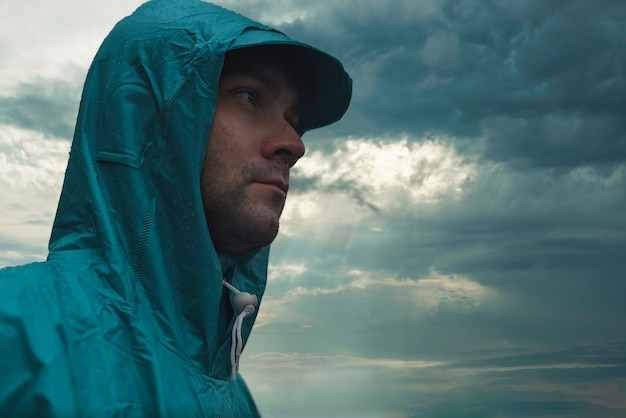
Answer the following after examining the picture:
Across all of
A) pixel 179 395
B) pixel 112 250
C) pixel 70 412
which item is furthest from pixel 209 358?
pixel 70 412

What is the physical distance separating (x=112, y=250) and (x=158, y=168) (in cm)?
43

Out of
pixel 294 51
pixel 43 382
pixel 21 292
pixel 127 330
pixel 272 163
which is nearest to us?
pixel 43 382

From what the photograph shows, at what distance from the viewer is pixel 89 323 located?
95.6 inches

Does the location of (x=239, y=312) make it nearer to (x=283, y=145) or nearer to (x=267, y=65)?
(x=283, y=145)

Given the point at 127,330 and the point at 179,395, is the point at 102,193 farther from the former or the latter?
the point at 179,395

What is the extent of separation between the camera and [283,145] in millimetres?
3129

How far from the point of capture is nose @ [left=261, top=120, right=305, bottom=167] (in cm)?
310

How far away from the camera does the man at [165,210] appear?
7.99ft

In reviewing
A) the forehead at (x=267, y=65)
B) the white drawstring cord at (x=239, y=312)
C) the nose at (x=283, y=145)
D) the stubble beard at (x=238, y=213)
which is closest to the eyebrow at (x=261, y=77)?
the forehead at (x=267, y=65)

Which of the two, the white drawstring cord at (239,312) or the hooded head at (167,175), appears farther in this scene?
the white drawstring cord at (239,312)


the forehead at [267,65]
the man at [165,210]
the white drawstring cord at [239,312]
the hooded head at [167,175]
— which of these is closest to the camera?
the man at [165,210]

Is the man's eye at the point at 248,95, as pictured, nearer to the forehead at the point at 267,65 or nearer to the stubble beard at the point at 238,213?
the forehead at the point at 267,65

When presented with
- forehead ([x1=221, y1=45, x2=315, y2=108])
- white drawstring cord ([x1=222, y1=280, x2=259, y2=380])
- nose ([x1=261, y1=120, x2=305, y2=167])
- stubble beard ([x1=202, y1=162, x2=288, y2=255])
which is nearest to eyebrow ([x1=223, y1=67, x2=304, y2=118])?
forehead ([x1=221, y1=45, x2=315, y2=108])

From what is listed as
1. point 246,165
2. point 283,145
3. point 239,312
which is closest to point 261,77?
point 283,145
